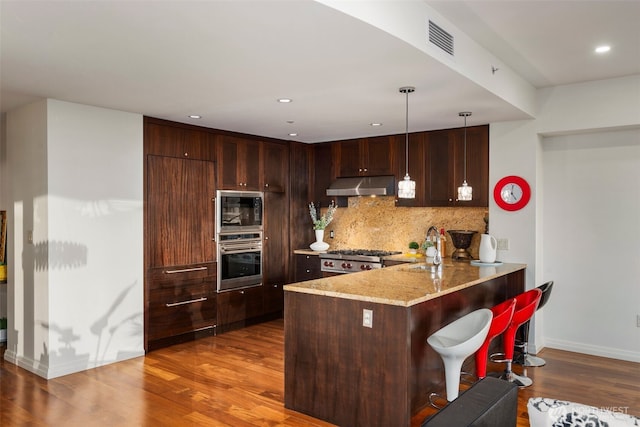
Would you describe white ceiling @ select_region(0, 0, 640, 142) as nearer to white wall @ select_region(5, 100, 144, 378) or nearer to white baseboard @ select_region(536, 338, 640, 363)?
white wall @ select_region(5, 100, 144, 378)

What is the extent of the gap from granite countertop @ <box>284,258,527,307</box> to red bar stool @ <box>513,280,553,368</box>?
33cm

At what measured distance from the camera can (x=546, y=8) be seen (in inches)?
115

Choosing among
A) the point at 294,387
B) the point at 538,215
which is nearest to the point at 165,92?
the point at 294,387

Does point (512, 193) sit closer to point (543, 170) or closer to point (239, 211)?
point (543, 170)

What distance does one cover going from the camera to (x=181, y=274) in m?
5.08

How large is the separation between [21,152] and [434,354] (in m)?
4.07

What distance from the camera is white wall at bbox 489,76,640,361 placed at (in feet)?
14.6

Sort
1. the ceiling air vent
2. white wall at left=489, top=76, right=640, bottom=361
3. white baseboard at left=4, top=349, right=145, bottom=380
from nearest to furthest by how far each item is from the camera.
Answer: the ceiling air vent → white baseboard at left=4, top=349, right=145, bottom=380 → white wall at left=489, top=76, right=640, bottom=361

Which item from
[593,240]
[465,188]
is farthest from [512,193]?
[465,188]

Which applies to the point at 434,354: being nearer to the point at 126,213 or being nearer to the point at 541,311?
the point at 541,311

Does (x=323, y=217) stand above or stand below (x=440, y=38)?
below

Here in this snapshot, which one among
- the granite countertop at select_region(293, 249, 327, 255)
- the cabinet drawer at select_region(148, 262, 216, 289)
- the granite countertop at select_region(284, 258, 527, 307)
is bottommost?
the cabinet drawer at select_region(148, 262, 216, 289)

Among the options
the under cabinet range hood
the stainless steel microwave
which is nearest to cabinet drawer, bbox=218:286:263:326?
the stainless steel microwave

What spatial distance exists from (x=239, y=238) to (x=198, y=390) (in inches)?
88.1
